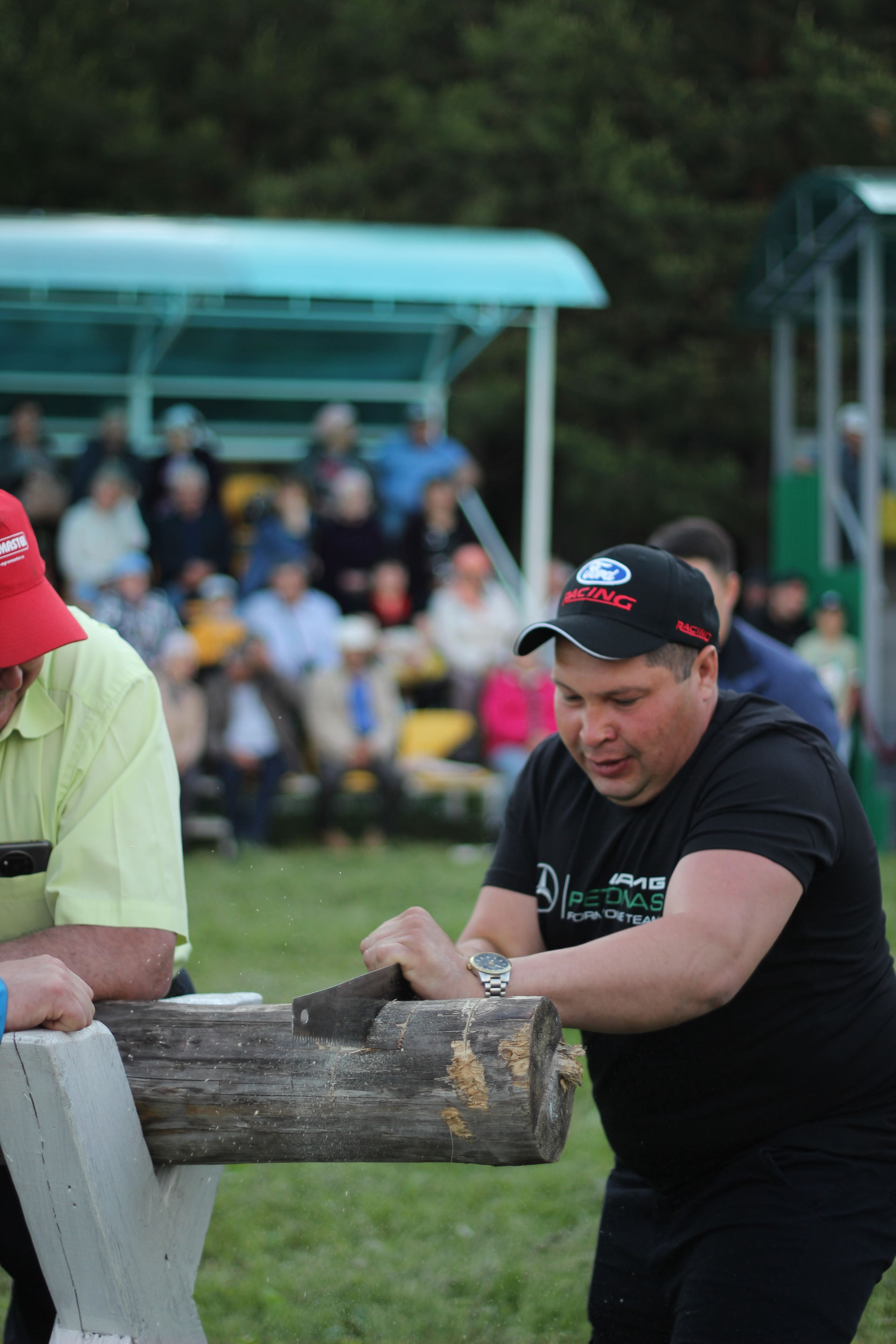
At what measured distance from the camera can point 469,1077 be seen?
2.06 metres

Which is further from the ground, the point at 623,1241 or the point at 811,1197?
the point at 811,1197

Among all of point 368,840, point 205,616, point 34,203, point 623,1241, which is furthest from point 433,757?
point 34,203

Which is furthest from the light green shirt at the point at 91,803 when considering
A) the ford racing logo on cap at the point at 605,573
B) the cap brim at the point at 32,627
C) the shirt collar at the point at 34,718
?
the ford racing logo on cap at the point at 605,573

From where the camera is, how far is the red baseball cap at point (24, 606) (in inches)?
96.4

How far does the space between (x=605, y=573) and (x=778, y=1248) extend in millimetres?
1200

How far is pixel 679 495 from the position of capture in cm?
1947

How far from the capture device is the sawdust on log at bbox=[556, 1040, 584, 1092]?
7.13ft

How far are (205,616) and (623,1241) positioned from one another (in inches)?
317

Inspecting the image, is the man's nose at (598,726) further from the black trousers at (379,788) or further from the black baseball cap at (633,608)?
the black trousers at (379,788)

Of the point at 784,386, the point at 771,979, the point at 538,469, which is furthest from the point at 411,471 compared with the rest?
the point at 771,979

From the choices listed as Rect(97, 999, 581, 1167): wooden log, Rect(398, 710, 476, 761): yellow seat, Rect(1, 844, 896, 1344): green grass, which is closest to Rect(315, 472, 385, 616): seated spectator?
Rect(398, 710, 476, 761): yellow seat

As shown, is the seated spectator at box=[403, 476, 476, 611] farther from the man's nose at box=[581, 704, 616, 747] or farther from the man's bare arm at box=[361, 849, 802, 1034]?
the man's bare arm at box=[361, 849, 802, 1034]

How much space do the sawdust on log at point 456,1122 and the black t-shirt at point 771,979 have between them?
2.09 ft

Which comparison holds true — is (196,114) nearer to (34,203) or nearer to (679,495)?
(34,203)
